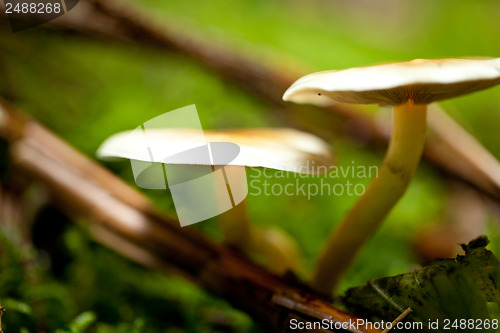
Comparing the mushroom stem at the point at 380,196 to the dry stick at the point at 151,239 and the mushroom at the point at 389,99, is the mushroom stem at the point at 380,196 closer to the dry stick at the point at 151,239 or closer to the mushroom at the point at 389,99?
the mushroom at the point at 389,99

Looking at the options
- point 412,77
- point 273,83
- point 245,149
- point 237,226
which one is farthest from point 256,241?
point 273,83

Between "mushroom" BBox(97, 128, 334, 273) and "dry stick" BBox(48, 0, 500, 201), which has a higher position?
"dry stick" BBox(48, 0, 500, 201)

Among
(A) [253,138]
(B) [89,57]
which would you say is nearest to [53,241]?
(A) [253,138]

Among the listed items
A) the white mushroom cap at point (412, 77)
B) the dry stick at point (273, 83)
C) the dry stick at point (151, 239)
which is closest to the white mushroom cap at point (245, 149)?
the white mushroom cap at point (412, 77)

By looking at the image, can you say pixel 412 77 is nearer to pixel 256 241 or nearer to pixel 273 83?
pixel 256 241

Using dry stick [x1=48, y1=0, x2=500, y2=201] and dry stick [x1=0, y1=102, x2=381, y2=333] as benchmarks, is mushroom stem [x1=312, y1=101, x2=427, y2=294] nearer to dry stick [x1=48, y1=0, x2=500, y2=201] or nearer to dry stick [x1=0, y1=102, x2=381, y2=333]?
dry stick [x1=0, y1=102, x2=381, y2=333]

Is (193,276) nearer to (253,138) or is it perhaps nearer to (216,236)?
(253,138)

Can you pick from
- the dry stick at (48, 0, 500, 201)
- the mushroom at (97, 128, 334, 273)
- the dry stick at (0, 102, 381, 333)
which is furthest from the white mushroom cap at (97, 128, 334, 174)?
the dry stick at (48, 0, 500, 201)
